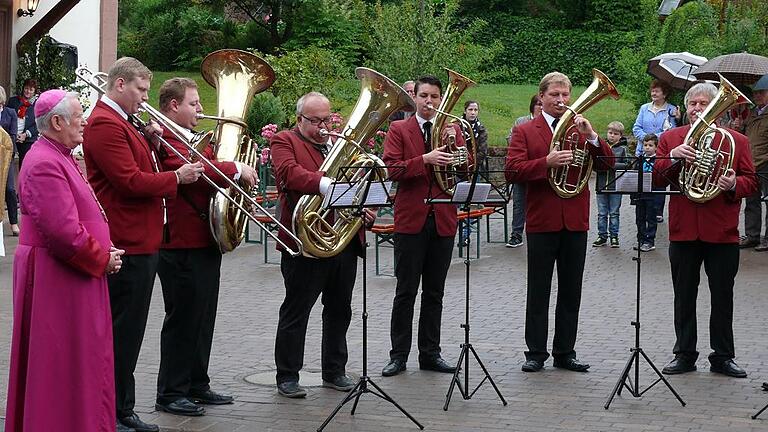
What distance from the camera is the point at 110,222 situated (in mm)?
6578

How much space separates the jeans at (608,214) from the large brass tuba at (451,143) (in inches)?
265

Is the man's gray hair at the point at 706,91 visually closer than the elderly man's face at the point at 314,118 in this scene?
No

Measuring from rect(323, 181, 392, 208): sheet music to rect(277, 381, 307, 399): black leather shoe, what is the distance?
4.25 feet

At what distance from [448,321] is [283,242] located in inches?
119

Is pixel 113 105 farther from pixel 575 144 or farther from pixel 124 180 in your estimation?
pixel 575 144

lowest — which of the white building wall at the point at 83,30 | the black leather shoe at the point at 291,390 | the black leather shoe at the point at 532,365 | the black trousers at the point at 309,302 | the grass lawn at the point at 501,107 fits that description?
the black leather shoe at the point at 291,390

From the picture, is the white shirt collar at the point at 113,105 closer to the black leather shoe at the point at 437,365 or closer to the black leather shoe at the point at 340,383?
the black leather shoe at the point at 340,383

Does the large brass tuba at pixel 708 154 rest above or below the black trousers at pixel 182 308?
above

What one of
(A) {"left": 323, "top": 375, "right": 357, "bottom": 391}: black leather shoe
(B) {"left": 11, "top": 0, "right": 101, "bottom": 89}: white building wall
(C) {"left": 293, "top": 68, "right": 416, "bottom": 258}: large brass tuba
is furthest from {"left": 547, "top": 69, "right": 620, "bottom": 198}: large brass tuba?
(B) {"left": 11, "top": 0, "right": 101, "bottom": 89}: white building wall

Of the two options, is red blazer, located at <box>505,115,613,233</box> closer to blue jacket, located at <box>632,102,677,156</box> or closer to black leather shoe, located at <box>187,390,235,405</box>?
black leather shoe, located at <box>187,390,235,405</box>

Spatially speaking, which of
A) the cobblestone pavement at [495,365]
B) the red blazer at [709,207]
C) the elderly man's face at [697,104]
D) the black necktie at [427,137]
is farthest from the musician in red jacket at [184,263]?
the elderly man's face at [697,104]

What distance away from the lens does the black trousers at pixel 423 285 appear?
8.39 metres

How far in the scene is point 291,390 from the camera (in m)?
7.66

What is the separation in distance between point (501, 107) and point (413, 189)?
560 inches
